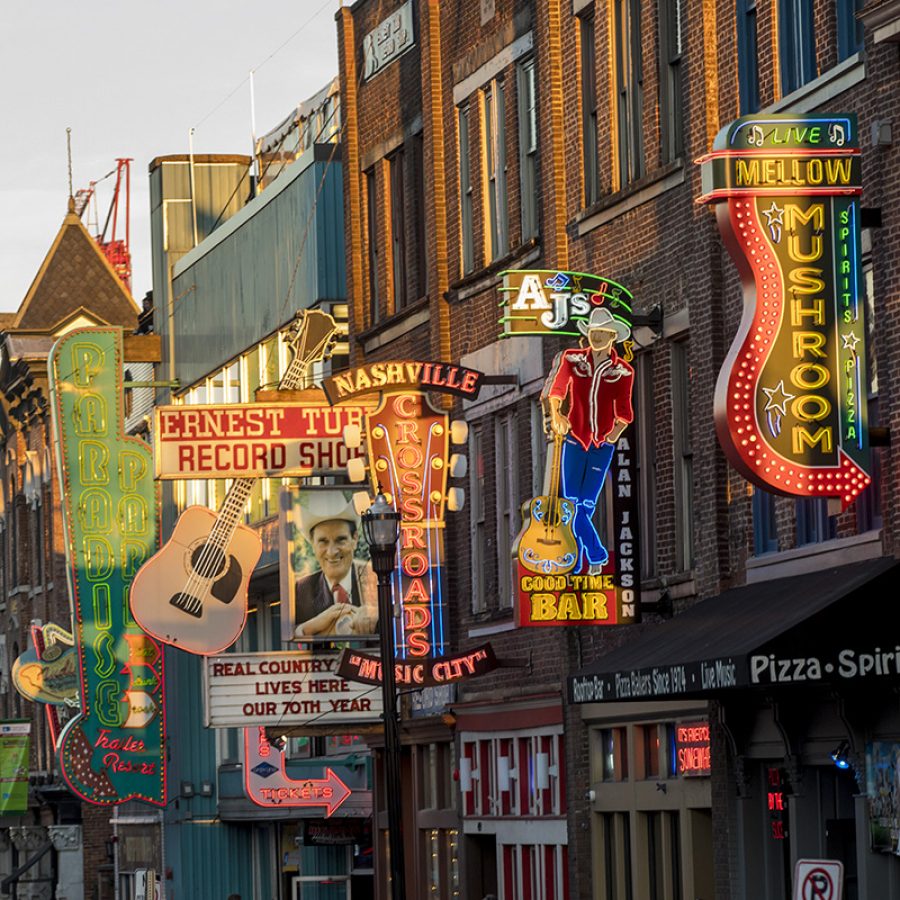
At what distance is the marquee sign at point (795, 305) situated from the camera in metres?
A: 19.6

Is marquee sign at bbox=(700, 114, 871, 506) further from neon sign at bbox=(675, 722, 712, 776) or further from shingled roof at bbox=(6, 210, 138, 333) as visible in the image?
shingled roof at bbox=(6, 210, 138, 333)

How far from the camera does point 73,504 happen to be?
144 feet

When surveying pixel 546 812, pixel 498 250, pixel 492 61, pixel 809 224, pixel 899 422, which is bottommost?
pixel 546 812

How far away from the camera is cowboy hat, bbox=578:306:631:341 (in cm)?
2477

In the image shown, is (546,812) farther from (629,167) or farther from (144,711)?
(144,711)

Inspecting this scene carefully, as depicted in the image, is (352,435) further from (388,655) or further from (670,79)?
(670,79)

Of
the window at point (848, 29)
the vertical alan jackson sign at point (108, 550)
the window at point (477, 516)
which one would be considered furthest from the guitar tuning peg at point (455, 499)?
the vertical alan jackson sign at point (108, 550)

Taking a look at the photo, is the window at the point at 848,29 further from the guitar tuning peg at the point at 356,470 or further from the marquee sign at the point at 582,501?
the guitar tuning peg at the point at 356,470

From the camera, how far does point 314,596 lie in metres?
31.0

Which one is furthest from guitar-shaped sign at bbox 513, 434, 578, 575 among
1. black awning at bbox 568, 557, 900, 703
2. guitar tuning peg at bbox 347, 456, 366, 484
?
guitar tuning peg at bbox 347, 456, 366, 484

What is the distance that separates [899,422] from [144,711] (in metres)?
25.5

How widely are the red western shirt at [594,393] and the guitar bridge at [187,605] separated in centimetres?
1104

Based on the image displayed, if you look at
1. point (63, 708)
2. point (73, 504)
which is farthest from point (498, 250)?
point (63, 708)

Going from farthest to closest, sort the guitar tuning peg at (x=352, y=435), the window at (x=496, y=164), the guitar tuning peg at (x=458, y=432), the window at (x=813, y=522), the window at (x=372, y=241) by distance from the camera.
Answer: the window at (x=372, y=241) → the window at (x=496, y=164) → the guitar tuning peg at (x=458, y=432) → the guitar tuning peg at (x=352, y=435) → the window at (x=813, y=522)
